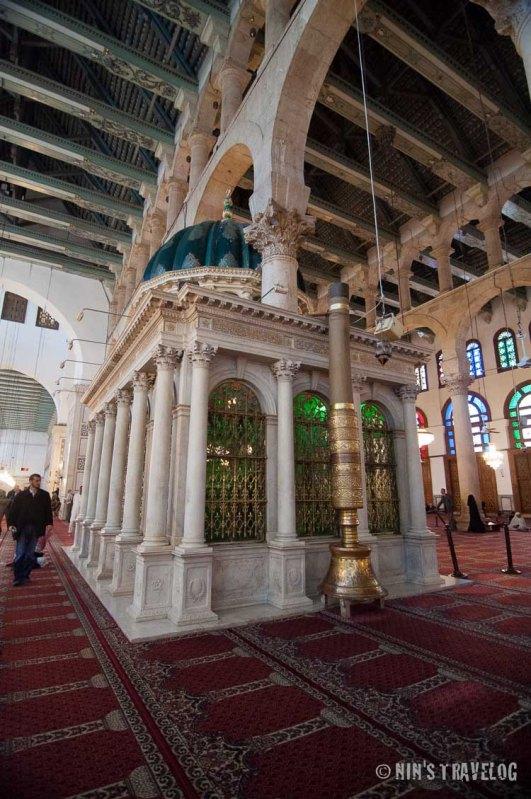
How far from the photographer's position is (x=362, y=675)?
3217mm

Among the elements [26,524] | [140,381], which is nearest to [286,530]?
[140,381]

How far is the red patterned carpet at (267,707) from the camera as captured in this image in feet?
6.67

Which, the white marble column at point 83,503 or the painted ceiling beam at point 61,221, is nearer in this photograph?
the white marble column at point 83,503

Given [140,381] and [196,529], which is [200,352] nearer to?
[140,381]

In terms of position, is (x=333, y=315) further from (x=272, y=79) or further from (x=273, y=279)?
(x=272, y=79)

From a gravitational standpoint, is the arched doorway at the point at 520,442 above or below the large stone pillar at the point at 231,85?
below

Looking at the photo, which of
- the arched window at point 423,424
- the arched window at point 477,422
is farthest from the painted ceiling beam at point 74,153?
the arched window at point 423,424

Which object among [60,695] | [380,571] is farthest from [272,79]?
[60,695]

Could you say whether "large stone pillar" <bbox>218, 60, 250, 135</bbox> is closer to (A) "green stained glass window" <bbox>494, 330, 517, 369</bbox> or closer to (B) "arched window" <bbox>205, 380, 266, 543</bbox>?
(B) "arched window" <bbox>205, 380, 266, 543</bbox>

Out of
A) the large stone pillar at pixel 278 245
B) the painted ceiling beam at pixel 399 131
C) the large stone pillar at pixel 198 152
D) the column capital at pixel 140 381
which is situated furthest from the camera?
the large stone pillar at pixel 198 152

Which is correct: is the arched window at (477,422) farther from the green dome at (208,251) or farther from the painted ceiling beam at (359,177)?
the green dome at (208,251)

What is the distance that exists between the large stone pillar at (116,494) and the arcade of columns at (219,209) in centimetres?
2

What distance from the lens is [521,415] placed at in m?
18.5

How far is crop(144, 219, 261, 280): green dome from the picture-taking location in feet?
25.9
